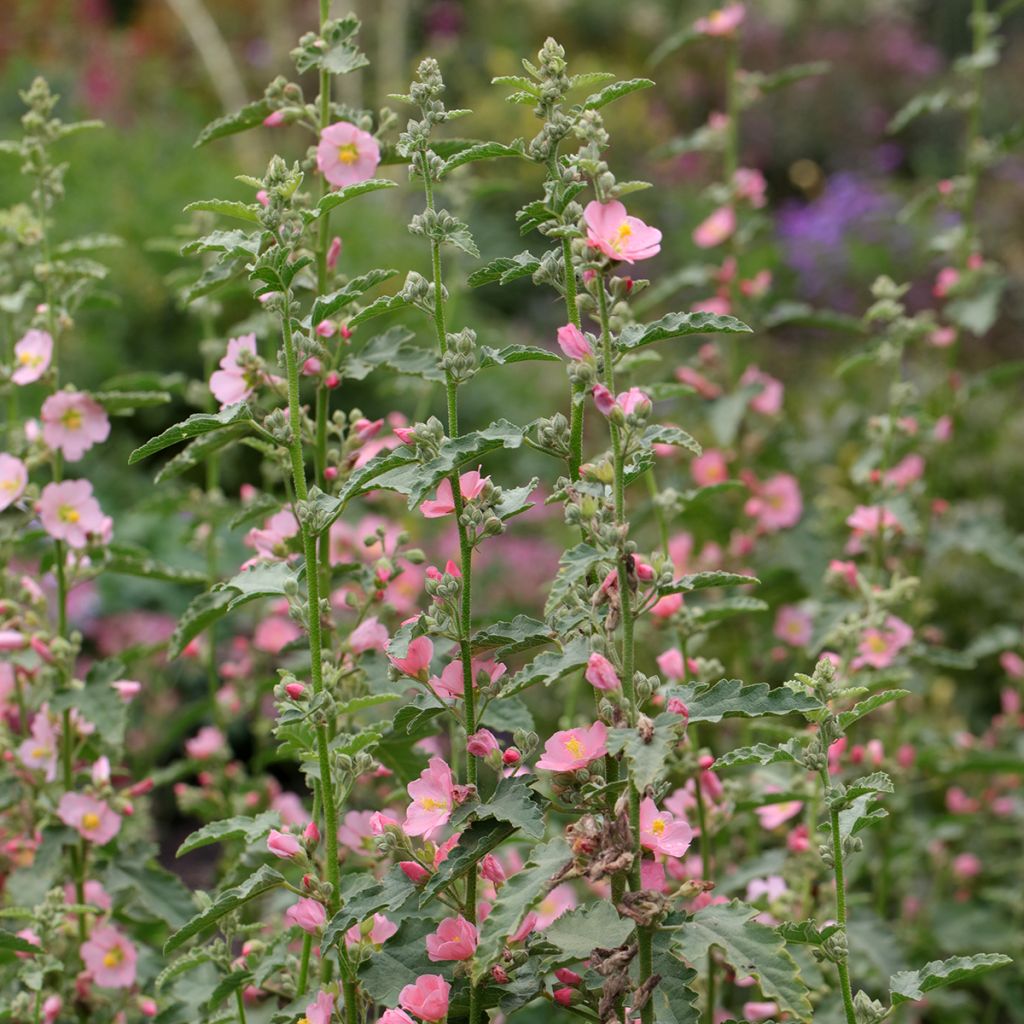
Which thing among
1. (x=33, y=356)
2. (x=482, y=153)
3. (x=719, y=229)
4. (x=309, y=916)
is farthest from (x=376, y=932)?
(x=719, y=229)

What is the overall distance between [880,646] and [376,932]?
3.50ft

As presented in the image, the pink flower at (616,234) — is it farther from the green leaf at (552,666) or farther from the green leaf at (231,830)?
the green leaf at (231,830)

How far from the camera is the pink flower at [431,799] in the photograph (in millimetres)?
1312

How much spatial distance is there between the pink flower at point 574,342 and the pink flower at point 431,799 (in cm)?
43

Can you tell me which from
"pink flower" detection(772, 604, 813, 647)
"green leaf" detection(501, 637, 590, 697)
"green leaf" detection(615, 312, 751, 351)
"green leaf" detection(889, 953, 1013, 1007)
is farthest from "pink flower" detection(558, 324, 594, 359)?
"pink flower" detection(772, 604, 813, 647)

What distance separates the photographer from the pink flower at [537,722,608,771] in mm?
1236

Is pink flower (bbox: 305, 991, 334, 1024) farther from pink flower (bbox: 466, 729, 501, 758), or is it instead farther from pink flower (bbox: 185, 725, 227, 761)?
pink flower (bbox: 185, 725, 227, 761)

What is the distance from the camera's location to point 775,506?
2744mm

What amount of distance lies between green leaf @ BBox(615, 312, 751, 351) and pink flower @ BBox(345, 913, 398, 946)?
2.15 ft

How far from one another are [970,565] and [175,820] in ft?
8.57

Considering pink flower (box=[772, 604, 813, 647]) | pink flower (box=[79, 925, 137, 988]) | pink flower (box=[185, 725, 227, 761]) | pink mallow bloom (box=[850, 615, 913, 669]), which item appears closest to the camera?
pink flower (box=[79, 925, 137, 988])

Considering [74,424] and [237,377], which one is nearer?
[237,377]

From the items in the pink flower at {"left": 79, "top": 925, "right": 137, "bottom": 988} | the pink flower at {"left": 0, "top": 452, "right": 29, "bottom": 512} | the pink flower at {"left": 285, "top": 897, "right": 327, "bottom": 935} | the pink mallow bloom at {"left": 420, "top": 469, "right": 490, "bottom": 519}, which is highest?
the pink flower at {"left": 0, "top": 452, "right": 29, "bottom": 512}

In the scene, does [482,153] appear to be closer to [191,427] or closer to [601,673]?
[191,427]
